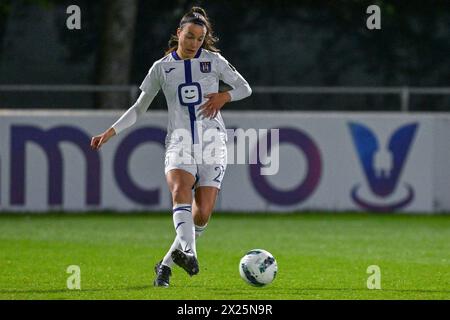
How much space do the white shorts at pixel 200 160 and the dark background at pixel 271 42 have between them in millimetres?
12651

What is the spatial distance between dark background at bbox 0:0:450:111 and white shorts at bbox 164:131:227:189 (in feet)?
41.5

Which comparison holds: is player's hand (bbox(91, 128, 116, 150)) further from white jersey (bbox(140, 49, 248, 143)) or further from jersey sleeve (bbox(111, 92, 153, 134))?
white jersey (bbox(140, 49, 248, 143))

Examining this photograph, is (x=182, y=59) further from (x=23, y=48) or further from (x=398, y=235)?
(x=23, y=48)

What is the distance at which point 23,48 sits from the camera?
74.9ft

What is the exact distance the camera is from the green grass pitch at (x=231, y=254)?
9.95m

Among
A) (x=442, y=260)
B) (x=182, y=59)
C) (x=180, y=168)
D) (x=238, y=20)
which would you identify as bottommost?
(x=442, y=260)

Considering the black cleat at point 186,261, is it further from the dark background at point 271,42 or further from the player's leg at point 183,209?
the dark background at point 271,42

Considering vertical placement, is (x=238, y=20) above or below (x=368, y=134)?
above

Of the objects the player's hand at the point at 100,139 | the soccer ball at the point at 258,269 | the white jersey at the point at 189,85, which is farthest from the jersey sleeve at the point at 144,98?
the soccer ball at the point at 258,269

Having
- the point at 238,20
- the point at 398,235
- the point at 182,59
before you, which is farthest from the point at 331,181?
the point at 182,59

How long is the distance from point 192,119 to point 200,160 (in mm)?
328

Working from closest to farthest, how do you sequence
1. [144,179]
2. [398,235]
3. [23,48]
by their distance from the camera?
[398,235], [144,179], [23,48]

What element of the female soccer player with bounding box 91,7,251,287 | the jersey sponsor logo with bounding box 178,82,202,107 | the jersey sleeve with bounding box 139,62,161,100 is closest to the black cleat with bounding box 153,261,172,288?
the female soccer player with bounding box 91,7,251,287

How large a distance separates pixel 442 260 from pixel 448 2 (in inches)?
439
